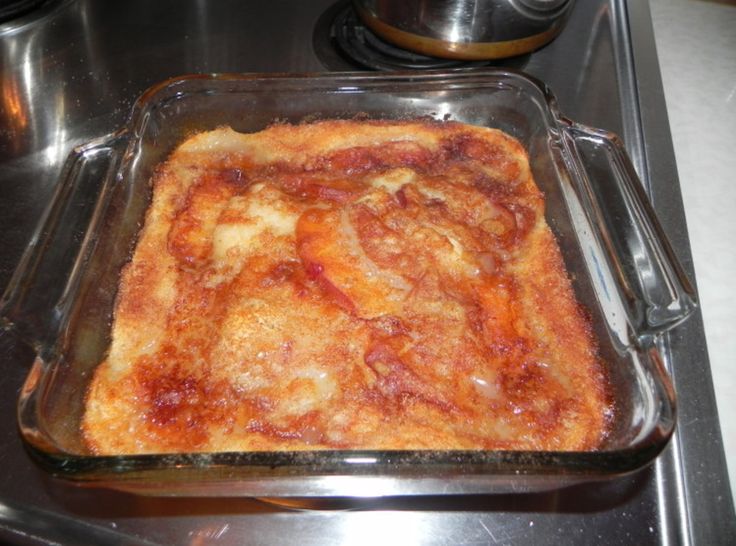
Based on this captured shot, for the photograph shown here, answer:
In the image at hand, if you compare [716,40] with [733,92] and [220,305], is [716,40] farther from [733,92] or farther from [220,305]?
[220,305]

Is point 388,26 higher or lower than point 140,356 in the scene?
higher

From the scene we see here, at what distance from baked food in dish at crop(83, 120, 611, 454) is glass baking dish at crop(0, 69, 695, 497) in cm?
4

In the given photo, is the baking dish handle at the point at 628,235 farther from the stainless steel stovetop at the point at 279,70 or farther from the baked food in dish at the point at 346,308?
the stainless steel stovetop at the point at 279,70

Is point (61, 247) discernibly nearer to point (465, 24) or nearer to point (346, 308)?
point (346, 308)

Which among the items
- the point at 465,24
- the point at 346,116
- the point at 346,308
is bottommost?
the point at 346,308

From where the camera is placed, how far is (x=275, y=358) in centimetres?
94

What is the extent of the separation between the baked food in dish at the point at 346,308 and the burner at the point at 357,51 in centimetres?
38

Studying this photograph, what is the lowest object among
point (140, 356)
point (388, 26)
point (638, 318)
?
point (140, 356)

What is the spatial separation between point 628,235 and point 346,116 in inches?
24.3

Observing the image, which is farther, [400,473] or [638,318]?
[638,318]

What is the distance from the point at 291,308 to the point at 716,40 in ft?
6.34

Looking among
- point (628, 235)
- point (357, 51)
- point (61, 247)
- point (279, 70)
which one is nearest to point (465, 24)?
point (357, 51)

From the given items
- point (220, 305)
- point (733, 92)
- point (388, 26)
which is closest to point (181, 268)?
point (220, 305)

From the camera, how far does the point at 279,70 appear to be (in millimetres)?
1629
